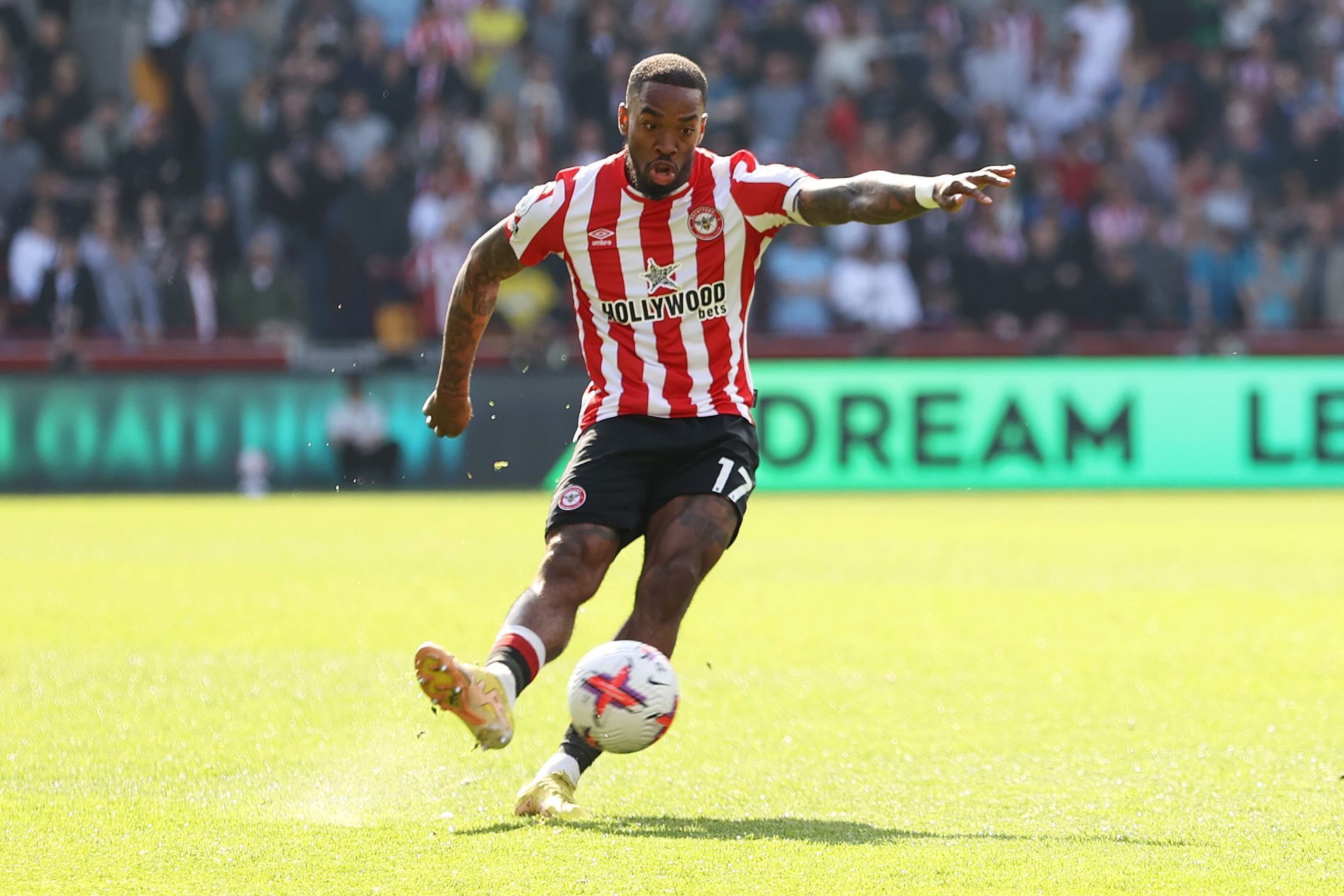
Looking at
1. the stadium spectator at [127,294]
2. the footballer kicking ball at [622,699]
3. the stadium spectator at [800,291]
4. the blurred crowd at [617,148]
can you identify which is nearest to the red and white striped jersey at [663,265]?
the footballer kicking ball at [622,699]

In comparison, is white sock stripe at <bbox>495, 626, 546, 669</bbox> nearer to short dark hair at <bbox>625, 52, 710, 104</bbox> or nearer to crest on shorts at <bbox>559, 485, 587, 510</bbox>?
crest on shorts at <bbox>559, 485, 587, 510</bbox>

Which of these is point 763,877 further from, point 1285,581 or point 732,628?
point 1285,581

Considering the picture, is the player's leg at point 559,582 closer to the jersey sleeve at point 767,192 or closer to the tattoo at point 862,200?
the jersey sleeve at point 767,192

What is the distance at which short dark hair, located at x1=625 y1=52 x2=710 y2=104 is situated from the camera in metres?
5.56

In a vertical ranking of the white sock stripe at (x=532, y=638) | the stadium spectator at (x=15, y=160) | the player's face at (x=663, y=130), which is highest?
the stadium spectator at (x=15, y=160)

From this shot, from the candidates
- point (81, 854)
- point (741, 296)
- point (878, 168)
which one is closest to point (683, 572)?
point (741, 296)

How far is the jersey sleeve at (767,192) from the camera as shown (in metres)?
5.74

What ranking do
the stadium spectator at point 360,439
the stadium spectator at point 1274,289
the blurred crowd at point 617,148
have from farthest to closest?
the stadium spectator at point 1274,289 < the blurred crowd at point 617,148 < the stadium spectator at point 360,439

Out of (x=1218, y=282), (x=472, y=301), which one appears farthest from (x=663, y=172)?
(x=1218, y=282)

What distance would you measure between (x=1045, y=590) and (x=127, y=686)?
5.38 metres

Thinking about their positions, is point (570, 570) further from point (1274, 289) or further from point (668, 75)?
point (1274, 289)

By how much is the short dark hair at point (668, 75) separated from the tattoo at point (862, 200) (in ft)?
1.43

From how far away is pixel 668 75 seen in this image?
18.2 feet

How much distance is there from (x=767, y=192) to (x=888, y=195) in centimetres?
53
